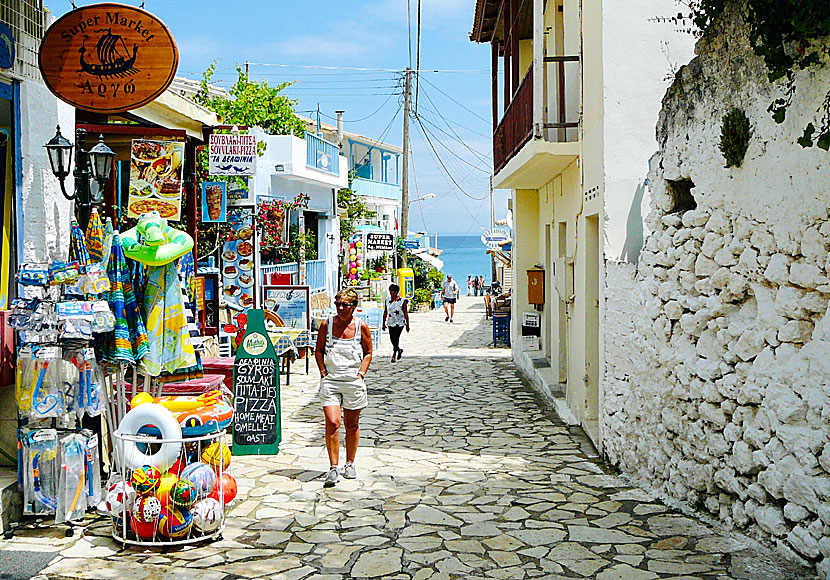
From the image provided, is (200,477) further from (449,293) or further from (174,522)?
(449,293)

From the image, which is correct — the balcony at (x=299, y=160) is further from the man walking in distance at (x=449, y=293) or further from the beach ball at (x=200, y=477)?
the beach ball at (x=200, y=477)

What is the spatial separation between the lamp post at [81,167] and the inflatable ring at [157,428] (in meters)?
1.96

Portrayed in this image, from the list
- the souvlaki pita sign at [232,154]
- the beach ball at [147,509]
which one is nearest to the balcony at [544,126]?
the souvlaki pita sign at [232,154]

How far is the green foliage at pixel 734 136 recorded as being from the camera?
19.3ft

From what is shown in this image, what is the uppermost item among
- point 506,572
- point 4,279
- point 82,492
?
point 4,279

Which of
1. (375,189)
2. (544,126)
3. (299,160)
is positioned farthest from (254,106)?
(375,189)

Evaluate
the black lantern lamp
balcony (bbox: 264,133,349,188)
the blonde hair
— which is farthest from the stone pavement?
balcony (bbox: 264,133,349,188)

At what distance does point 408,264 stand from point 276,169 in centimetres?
1728

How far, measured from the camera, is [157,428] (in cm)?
629

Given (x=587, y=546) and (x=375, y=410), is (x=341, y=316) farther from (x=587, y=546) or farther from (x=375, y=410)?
(x=375, y=410)

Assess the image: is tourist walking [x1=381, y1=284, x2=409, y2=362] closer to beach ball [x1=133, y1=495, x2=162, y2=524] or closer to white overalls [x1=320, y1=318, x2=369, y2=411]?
white overalls [x1=320, y1=318, x2=369, y2=411]

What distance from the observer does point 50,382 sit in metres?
6.52

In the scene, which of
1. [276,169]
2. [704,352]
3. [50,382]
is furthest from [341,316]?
[276,169]

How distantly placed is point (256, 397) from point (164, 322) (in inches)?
81.7
